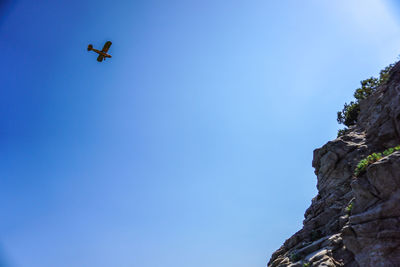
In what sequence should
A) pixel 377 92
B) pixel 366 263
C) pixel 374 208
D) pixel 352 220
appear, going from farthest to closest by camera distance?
pixel 377 92 → pixel 352 220 → pixel 374 208 → pixel 366 263

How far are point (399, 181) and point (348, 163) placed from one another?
11.4 metres

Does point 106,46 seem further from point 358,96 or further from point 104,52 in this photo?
point 358,96

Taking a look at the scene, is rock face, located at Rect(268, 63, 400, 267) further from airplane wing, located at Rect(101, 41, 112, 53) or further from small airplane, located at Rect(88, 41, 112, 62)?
small airplane, located at Rect(88, 41, 112, 62)

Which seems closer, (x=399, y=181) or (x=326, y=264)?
(x=399, y=181)

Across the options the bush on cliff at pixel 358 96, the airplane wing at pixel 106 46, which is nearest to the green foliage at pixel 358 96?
the bush on cliff at pixel 358 96

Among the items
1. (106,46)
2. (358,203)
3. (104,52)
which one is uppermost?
(104,52)

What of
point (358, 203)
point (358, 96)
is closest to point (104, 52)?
point (358, 203)

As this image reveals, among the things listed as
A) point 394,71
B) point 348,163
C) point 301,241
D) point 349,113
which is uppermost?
point 349,113

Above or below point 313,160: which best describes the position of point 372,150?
below

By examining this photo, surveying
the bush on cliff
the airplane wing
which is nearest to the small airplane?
the airplane wing

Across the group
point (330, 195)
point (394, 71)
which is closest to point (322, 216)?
point (330, 195)

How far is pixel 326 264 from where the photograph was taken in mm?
15289

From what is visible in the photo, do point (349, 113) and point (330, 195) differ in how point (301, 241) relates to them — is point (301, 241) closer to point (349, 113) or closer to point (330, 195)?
point (330, 195)

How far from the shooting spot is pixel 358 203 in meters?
16.0
